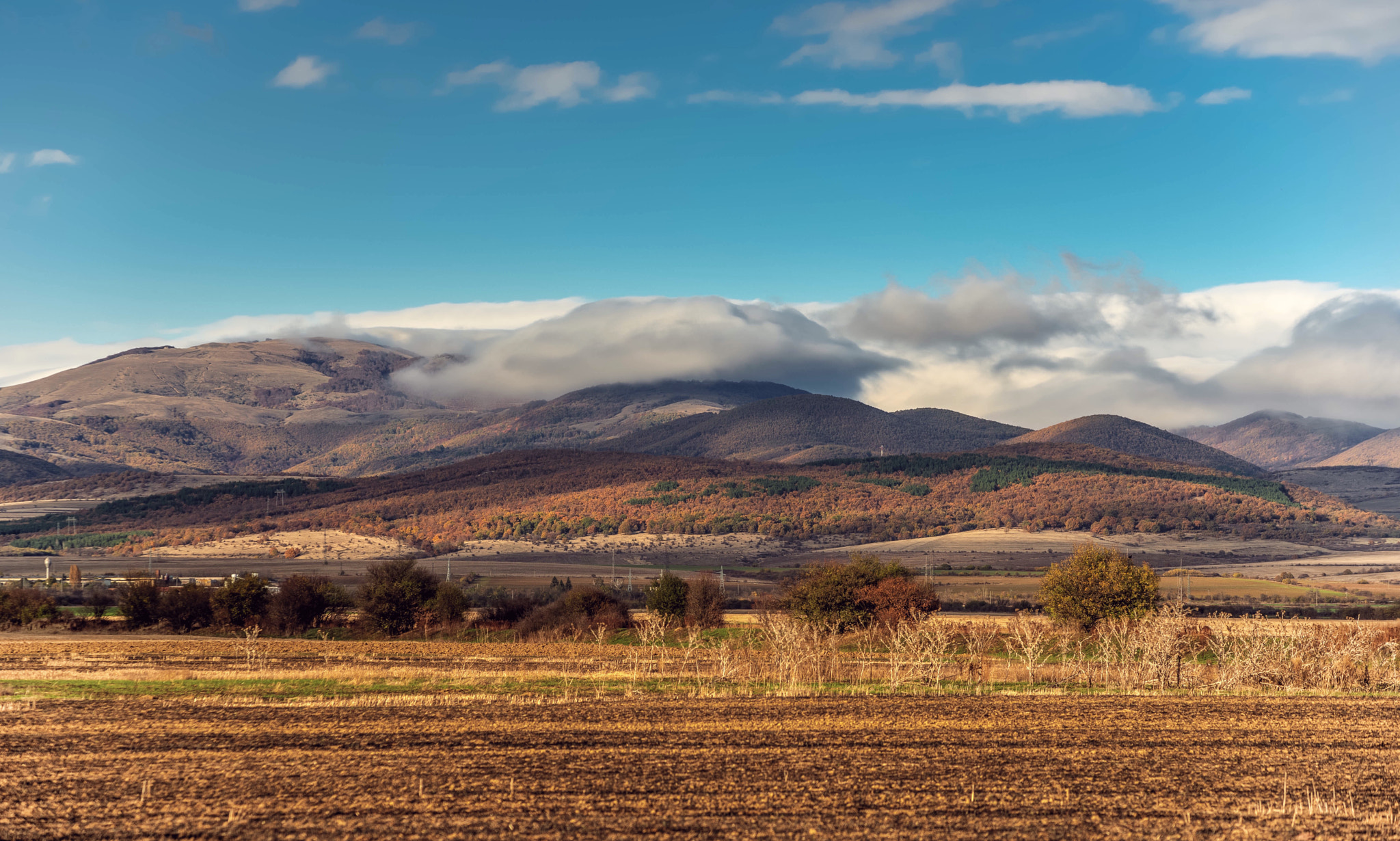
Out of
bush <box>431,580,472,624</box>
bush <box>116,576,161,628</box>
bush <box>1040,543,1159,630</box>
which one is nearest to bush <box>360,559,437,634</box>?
bush <box>431,580,472,624</box>

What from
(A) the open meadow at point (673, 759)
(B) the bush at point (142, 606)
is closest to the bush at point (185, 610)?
(B) the bush at point (142, 606)

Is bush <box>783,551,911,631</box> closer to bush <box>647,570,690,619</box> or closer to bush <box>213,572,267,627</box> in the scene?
bush <box>647,570,690,619</box>

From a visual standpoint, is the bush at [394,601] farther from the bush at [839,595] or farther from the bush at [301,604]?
the bush at [839,595]

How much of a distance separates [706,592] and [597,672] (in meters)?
29.8

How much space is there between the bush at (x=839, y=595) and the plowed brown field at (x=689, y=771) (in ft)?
104

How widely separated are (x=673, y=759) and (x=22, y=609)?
7192cm

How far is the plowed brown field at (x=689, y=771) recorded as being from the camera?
878 inches

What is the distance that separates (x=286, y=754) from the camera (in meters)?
29.0

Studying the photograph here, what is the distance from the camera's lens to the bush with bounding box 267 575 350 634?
7650 cm

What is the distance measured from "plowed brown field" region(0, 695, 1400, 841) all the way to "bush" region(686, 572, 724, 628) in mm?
38637

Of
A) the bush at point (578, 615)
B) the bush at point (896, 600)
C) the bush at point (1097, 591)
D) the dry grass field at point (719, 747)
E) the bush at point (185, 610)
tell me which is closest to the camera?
the dry grass field at point (719, 747)

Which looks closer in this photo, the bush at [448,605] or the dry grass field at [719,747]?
the dry grass field at [719,747]

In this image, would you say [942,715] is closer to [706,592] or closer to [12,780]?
[12,780]

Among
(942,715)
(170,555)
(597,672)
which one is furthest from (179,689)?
(170,555)
